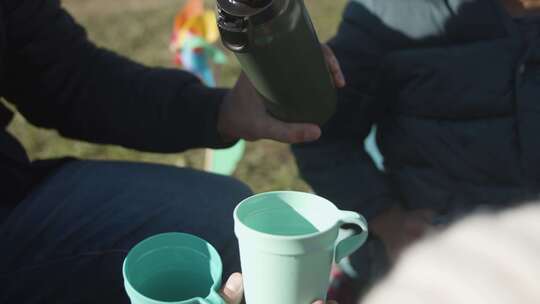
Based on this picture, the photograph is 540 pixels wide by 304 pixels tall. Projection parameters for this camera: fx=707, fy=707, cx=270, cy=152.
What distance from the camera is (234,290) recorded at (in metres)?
0.73

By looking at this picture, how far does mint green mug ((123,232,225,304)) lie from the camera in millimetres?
718

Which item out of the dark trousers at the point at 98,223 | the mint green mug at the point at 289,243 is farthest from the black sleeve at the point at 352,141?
the mint green mug at the point at 289,243

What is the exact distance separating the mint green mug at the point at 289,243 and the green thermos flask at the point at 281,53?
16 centimetres

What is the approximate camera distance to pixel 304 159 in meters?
1.35

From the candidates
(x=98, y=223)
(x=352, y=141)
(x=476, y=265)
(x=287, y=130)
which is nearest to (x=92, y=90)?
(x=98, y=223)

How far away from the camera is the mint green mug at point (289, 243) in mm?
634

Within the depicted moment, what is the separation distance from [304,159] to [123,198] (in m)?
0.44

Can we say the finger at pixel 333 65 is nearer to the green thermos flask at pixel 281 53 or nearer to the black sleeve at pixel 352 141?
the green thermos flask at pixel 281 53

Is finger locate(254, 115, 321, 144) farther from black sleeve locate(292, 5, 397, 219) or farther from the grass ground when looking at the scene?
the grass ground

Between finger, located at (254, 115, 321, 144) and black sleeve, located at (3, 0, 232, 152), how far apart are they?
12 cm

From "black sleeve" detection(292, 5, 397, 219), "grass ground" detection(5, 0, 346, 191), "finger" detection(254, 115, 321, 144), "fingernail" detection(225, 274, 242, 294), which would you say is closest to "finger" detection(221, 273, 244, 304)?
"fingernail" detection(225, 274, 242, 294)

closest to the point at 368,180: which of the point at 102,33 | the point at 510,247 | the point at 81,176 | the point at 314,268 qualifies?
the point at 81,176

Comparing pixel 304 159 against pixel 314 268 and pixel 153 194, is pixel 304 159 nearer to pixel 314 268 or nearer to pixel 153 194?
pixel 153 194

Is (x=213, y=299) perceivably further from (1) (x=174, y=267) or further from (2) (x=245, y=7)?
(2) (x=245, y=7)
